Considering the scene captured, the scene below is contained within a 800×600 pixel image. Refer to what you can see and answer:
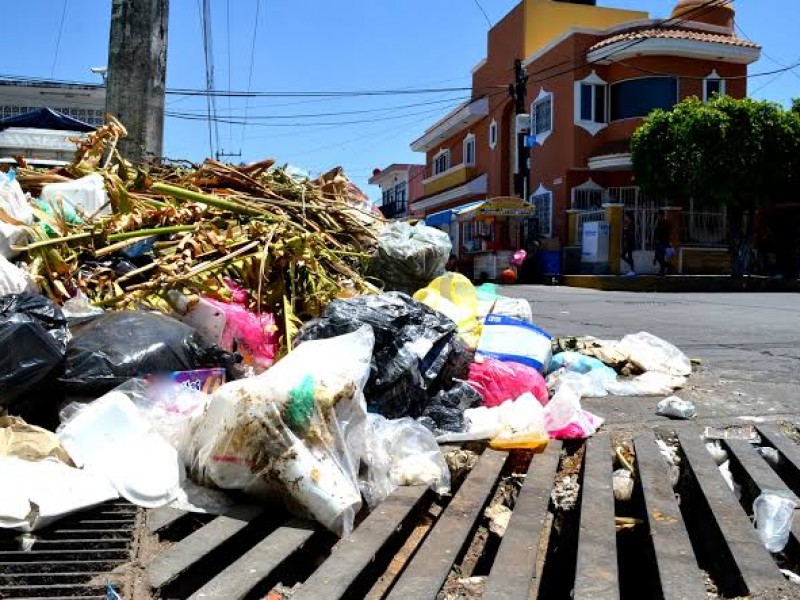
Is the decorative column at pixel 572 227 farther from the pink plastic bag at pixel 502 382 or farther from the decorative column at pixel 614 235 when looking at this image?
the pink plastic bag at pixel 502 382

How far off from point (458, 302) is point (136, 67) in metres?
3.06

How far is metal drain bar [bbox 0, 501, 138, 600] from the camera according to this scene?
1.81m

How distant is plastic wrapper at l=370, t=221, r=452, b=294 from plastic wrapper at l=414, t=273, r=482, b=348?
12.5 inches

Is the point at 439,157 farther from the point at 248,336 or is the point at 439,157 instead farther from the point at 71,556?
the point at 71,556

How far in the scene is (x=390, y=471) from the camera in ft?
8.49

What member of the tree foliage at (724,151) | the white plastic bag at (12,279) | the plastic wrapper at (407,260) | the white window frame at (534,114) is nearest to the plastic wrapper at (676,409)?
the plastic wrapper at (407,260)

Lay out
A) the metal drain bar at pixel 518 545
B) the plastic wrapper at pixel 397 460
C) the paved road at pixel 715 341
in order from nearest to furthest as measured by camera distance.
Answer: the metal drain bar at pixel 518 545
the plastic wrapper at pixel 397 460
the paved road at pixel 715 341

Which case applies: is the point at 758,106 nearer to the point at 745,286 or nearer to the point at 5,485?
the point at 745,286

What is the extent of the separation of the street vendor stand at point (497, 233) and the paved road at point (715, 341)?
25.9 feet

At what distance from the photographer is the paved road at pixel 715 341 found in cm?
381

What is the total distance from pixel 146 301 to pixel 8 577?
1.79m

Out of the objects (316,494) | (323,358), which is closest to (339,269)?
(323,358)

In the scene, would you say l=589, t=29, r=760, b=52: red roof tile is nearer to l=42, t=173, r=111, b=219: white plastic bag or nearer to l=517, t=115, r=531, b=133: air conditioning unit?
l=517, t=115, r=531, b=133: air conditioning unit

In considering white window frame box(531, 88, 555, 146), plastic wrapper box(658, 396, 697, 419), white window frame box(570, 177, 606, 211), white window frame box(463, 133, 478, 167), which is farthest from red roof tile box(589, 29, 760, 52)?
plastic wrapper box(658, 396, 697, 419)
